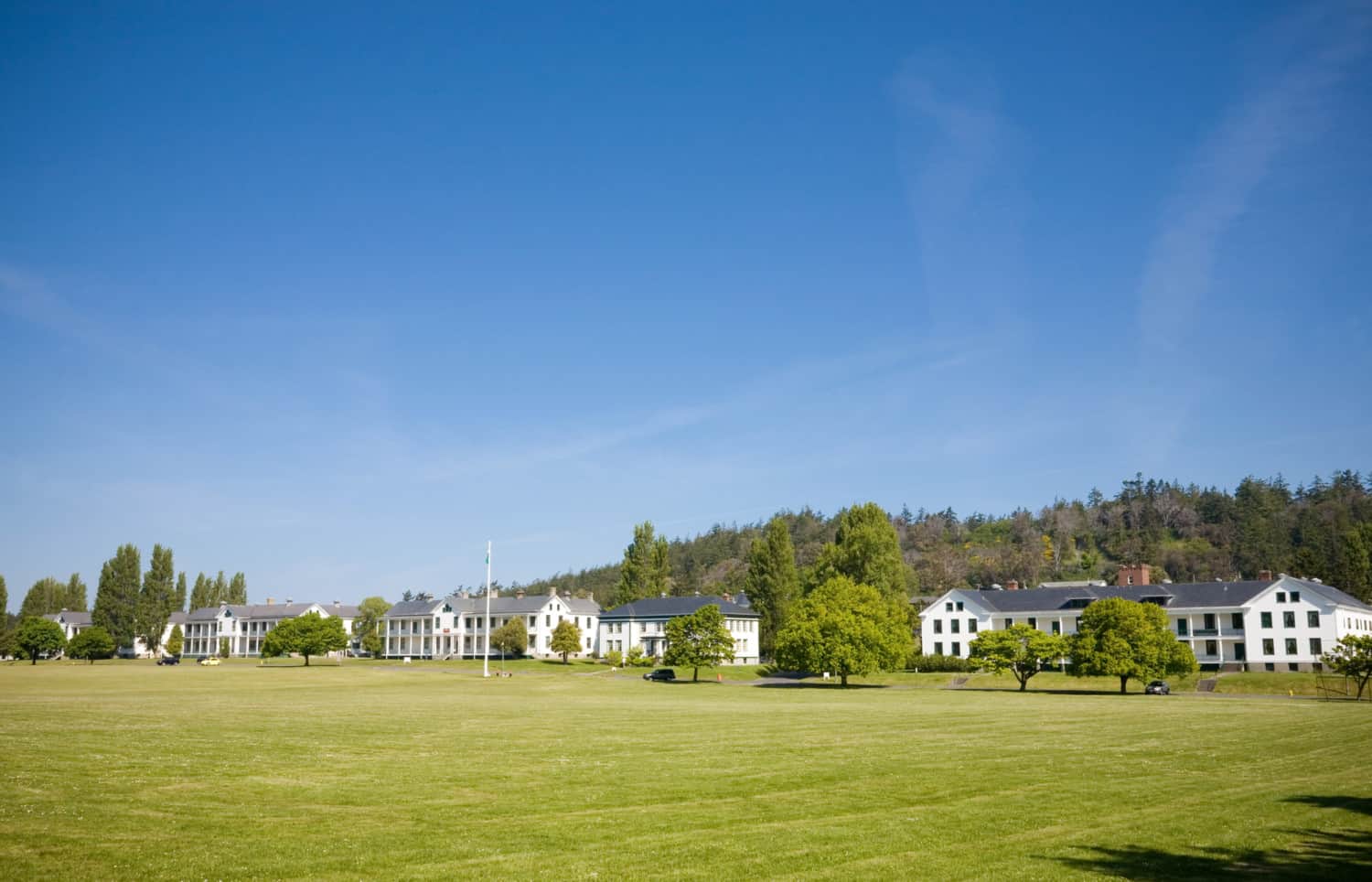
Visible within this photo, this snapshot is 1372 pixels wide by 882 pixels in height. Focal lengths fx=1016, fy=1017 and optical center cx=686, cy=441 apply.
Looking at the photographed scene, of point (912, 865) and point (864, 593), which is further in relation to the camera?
point (864, 593)

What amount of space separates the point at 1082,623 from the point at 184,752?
3013 inches

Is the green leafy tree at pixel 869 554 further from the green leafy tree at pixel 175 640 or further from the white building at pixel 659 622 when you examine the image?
the green leafy tree at pixel 175 640

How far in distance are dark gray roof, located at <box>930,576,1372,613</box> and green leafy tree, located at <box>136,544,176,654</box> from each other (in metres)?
143

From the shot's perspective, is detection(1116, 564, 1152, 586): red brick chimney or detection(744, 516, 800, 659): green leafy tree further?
detection(1116, 564, 1152, 586): red brick chimney

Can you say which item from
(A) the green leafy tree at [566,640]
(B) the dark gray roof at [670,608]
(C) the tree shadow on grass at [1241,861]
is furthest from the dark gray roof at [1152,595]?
(C) the tree shadow on grass at [1241,861]

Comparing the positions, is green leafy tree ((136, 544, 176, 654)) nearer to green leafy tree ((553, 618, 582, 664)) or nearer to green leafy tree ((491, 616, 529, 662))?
green leafy tree ((491, 616, 529, 662))

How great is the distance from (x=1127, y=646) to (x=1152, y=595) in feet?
139

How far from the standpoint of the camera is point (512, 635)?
156 metres

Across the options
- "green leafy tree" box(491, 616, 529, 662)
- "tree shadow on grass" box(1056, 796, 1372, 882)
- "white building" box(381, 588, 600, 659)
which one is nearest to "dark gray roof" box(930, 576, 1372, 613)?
"green leafy tree" box(491, 616, 529, 662)

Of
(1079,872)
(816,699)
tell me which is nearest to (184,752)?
(1079,872)

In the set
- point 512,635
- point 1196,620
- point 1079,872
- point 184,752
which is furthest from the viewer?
point 512,635

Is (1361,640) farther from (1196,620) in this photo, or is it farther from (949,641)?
(949,641)

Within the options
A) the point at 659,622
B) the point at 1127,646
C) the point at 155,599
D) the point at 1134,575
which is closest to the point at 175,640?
the point at 155,599

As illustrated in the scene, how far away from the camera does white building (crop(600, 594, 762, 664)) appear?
5846 inches
